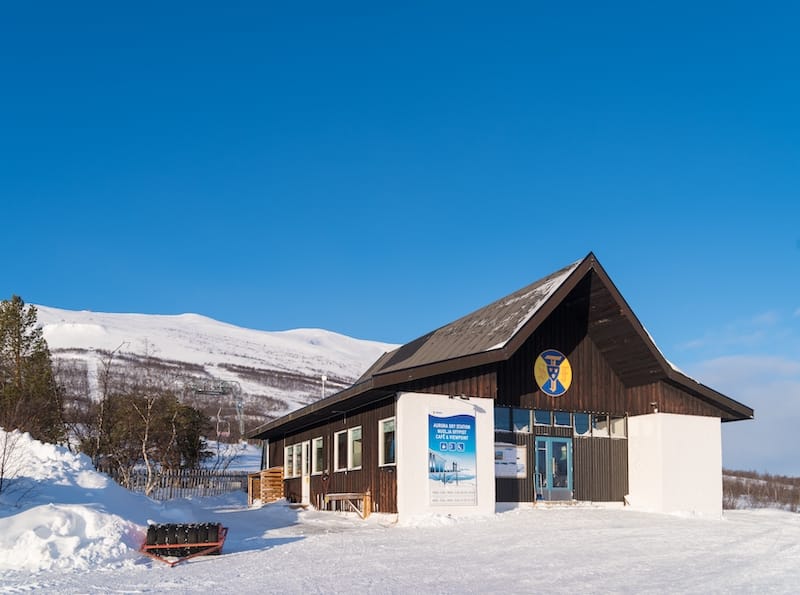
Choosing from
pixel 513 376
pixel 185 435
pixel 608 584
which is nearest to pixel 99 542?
pixel 608 584

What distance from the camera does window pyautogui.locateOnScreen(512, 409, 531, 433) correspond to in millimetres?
21031

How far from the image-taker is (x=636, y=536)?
50.8 ft

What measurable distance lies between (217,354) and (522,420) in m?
118

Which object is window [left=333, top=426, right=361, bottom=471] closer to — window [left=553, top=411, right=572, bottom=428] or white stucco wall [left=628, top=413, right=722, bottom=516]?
window [left=553, top=411, right=572, bottom=428]

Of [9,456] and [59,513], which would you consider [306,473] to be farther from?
[59,513]

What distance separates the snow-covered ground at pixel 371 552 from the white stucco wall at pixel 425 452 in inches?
20.9

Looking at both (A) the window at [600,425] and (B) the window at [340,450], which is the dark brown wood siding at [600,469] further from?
(B) the window at [340,450]

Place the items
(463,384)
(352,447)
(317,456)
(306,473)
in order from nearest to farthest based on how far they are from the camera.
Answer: (463,384)
(352,447)
(317,456)
(306,473)

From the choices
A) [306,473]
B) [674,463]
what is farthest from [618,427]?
→ [306,473]

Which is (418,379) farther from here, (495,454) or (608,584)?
(608,584)

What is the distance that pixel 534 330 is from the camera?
19.7 meters

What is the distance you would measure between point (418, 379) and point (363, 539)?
4396 mm

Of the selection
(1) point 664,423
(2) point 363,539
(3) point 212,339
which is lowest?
(2) point 363,539

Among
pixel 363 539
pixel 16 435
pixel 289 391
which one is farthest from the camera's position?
pixel 289 391
